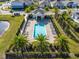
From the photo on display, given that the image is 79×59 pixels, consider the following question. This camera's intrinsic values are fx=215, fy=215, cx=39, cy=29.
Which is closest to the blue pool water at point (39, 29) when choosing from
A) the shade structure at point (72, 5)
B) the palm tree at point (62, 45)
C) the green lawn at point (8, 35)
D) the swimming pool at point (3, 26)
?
the green lawn at point (8, 35)

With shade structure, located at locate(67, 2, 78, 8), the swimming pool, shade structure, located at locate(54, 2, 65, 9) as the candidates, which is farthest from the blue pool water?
shade structure, located at locate(67, 2, 78, 8)

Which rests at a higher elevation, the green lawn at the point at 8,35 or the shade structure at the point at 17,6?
the shade structure at the point at 17,6

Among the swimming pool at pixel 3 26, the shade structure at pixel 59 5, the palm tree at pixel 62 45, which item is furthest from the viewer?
the shade structure at pixel 59 5

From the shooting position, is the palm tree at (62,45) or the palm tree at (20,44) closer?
the palm tree at (20,44)

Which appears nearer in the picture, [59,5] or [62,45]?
[62,45]

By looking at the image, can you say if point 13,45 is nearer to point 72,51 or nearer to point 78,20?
point 72,51

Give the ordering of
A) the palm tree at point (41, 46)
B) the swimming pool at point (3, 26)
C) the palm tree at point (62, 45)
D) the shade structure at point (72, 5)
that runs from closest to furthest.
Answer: the palm tree at point (41, 46) < the palm tree at point (62, 45) < the swimming pool at point (3, 26) < the shade structure at point (72, 5)

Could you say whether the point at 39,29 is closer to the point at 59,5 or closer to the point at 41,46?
the point at 41,46

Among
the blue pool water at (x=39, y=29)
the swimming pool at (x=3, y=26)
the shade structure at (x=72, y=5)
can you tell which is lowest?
the blue pool water at (x=39, y=29)

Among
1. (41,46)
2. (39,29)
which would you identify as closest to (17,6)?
(39,29)

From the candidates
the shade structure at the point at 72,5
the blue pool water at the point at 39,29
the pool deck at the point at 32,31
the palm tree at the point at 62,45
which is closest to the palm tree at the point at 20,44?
the palm tree at the point at 62,45

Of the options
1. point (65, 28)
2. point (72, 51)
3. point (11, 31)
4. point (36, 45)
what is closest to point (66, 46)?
point (72, 51)

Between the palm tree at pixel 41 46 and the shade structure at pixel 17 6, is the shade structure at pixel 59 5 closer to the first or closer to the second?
the shade structure at pixel 17 6
